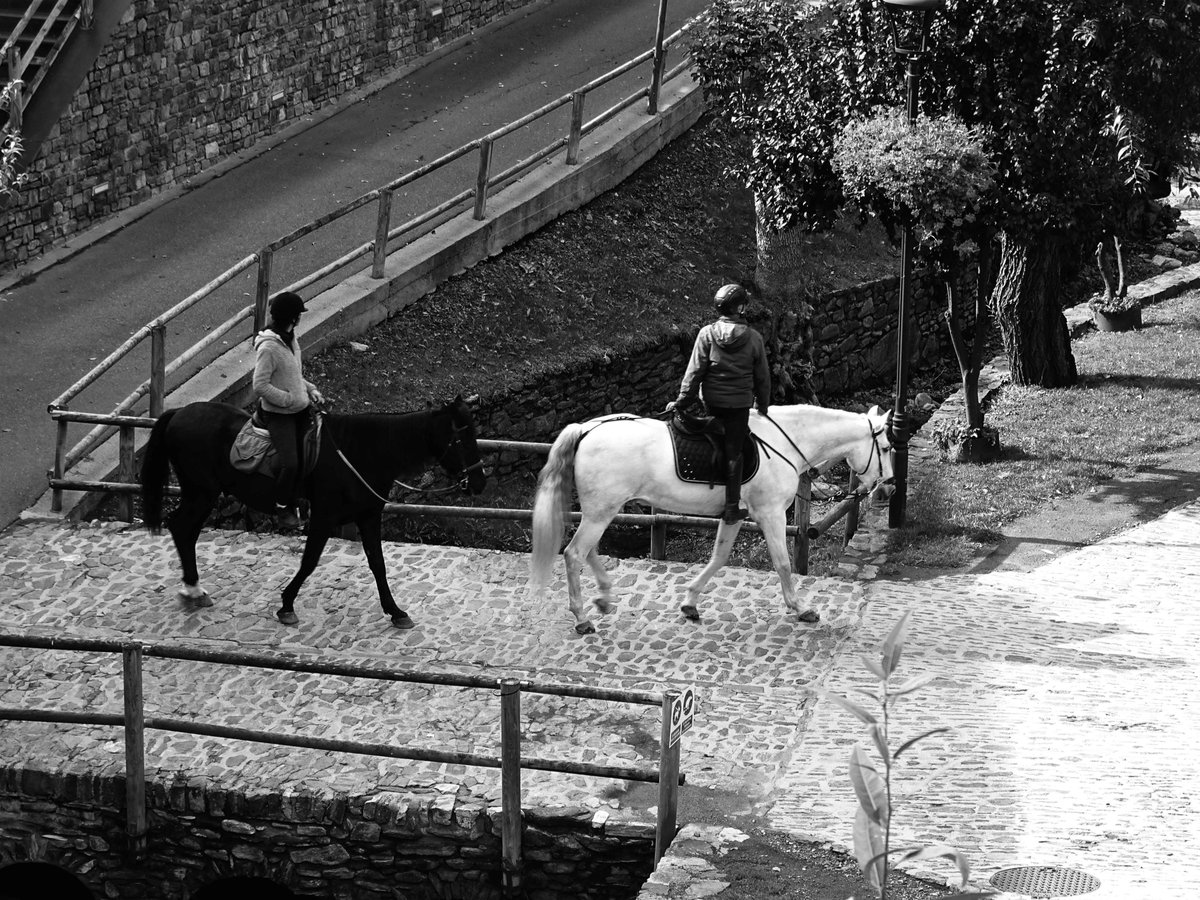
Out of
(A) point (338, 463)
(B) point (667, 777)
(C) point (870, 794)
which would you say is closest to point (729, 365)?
(A) point (338, 463)

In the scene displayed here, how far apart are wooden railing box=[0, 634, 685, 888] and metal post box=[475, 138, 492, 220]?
9.32 metres

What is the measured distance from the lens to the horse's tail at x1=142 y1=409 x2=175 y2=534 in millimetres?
11562

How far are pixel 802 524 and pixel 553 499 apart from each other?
2.20 m

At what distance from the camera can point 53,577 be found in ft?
40.1

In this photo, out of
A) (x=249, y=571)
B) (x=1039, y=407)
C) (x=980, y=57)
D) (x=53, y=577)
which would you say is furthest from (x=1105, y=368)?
(x=53, y=577)

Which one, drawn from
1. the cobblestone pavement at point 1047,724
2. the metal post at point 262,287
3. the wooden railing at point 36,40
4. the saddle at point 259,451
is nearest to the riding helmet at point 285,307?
the saddle at point 259,451

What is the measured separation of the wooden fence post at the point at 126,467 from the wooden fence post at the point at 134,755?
3927mm

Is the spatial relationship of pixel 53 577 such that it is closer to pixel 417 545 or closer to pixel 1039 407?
pixel 417 545

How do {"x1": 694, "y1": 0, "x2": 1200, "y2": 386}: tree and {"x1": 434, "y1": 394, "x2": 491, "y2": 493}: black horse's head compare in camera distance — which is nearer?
{"x1": 434, "y1": 394, "x2": 491, "y2": 493}: black horse's head

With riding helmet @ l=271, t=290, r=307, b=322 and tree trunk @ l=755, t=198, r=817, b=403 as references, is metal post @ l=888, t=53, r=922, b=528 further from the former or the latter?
tree trunk @ l=755, t=198, r=817, b=403

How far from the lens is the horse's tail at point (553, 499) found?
37.0 ft

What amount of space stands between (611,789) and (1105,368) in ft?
35.5

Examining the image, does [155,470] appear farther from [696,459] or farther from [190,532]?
[696,459]

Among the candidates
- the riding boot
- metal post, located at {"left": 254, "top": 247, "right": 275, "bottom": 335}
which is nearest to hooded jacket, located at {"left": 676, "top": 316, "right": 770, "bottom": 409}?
the riding boot
